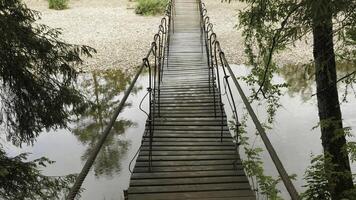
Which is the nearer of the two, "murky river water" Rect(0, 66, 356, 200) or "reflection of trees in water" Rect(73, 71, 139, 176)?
"murky river water" Rect(0, 66, 356, 200)

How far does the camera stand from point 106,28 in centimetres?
2264

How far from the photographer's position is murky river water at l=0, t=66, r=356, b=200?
32.6 feet

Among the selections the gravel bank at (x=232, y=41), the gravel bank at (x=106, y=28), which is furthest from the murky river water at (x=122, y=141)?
the gravel bank at (x=106, y=28)

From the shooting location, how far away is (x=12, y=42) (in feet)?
20.4

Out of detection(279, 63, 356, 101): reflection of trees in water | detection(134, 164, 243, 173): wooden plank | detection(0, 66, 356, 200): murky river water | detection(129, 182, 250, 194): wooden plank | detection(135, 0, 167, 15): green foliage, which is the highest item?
detection(135, 0, 167, 15): green foliage

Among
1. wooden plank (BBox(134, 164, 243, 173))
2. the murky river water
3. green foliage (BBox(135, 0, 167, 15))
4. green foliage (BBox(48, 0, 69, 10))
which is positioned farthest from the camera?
green foliage (BBox(48, 0, 69, 10))

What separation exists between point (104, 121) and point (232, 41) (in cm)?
904

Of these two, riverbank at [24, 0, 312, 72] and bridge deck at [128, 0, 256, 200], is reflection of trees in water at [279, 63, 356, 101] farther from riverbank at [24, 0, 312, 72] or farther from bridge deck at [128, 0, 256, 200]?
bridge deck at [128, 0, 256, 200]

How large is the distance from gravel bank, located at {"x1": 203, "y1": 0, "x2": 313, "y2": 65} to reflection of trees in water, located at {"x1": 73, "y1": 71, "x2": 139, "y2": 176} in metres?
4.72

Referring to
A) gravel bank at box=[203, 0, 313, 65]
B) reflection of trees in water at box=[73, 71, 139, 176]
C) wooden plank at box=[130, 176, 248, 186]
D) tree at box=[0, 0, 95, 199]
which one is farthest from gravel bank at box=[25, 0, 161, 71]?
wooden plank at box=[130, 176, 248, 186]

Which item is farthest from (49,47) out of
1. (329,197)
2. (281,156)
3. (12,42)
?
(281,156)

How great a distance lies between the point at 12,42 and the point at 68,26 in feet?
56.4

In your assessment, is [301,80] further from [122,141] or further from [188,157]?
[188,157]

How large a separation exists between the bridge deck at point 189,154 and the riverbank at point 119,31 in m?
9.84
